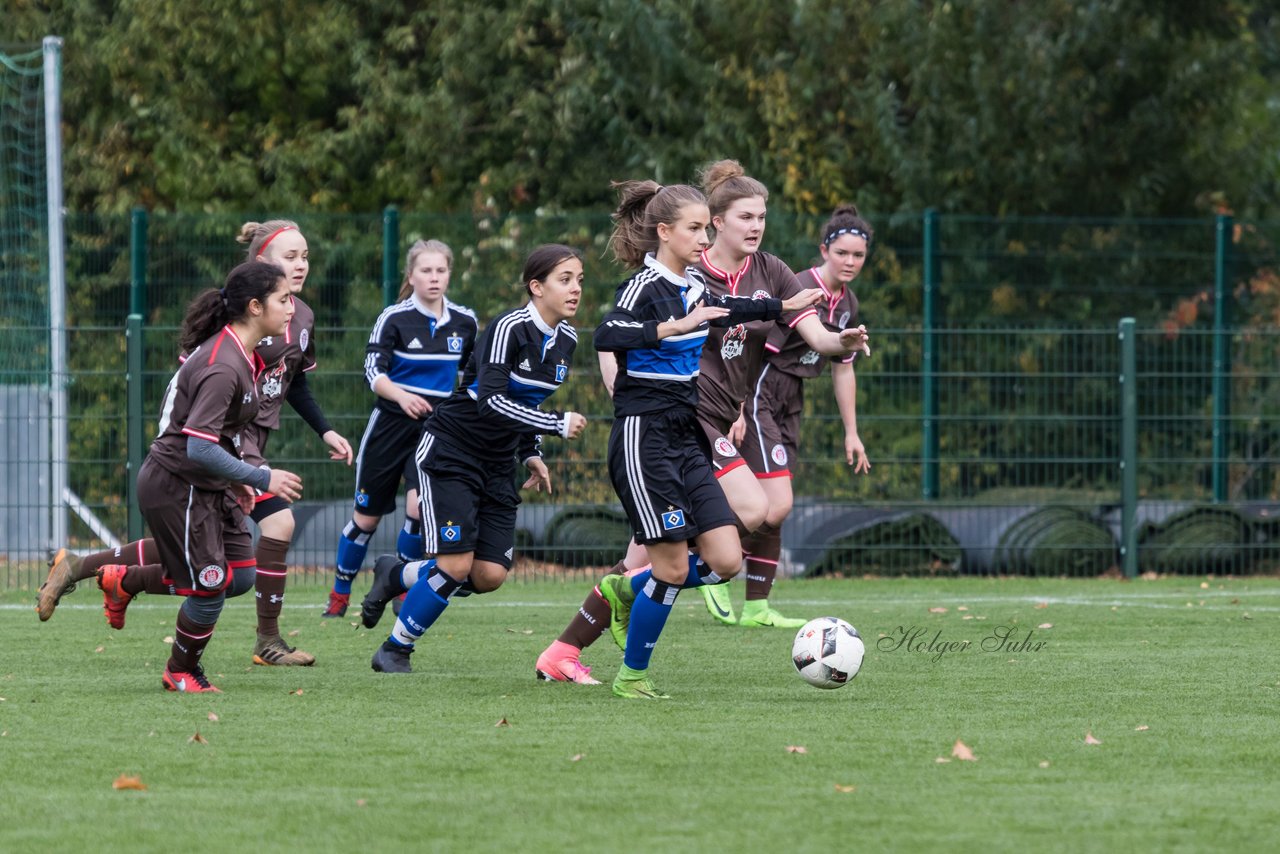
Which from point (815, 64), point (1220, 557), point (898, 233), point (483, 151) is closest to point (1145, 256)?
point (898, 233)

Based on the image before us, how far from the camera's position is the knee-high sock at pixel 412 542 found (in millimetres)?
9656

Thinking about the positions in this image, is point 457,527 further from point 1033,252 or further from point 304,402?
point 1033,252

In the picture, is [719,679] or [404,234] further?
[404,234]

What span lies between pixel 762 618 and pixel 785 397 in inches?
43.7

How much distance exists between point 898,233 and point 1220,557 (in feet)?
11.9

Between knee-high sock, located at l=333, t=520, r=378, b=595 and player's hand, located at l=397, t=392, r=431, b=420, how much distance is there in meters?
0.96

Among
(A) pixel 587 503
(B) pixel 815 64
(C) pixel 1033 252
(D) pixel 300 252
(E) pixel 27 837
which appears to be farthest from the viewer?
(B) pixel 815 64

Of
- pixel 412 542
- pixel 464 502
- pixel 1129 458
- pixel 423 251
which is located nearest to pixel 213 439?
pixel 464 502

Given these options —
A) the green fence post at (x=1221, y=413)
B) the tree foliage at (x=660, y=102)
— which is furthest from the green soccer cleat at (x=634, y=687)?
the tree foliage at (x=660, y=102)

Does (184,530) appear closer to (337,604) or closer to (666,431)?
(666,431)

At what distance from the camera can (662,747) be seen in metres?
5.69

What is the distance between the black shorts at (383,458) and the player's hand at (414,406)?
47cm

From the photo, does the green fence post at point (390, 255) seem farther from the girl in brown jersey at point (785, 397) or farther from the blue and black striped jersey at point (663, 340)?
the blue and black striped jersey at point (663, 340)

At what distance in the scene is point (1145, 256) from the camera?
15797 mm
